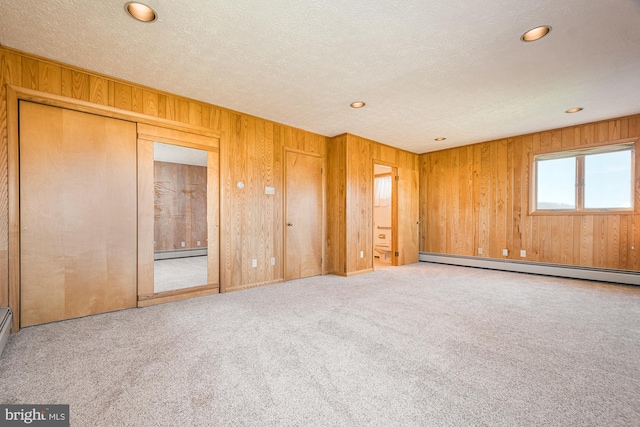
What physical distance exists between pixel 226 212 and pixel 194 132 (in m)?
1.12

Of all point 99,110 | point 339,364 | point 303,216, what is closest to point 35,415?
point 339,364

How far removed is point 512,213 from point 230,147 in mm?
5181

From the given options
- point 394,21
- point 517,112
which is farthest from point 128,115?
point 517,112

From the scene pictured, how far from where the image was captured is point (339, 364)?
1.93m

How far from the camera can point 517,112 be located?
4012 mm

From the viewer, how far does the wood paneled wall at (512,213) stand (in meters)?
4.30

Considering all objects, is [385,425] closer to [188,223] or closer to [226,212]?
[226,212]

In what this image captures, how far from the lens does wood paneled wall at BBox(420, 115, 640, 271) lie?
4297mm

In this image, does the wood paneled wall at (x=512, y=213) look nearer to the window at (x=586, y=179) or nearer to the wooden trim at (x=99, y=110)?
the window at (x=586, y=179)

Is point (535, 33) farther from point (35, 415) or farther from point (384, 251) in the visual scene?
point (384, 251)

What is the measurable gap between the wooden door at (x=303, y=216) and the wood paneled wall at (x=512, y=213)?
9.84 feet

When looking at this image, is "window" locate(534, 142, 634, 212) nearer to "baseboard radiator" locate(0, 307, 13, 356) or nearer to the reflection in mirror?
the reflection in mirror

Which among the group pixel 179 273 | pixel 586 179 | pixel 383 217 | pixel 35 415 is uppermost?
pixel 586 179

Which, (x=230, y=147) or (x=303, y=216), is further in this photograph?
(x=303, y=216)
